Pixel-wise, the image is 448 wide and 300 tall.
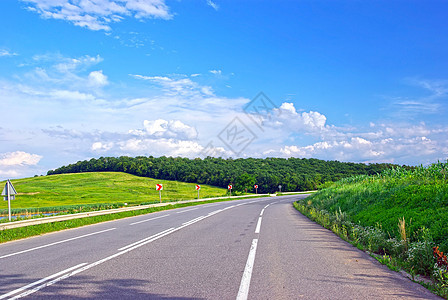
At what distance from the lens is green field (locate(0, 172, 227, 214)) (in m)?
66.2

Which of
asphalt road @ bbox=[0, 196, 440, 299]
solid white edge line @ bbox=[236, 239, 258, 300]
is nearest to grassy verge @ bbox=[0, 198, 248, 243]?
asphalt road @ bbox=[0, 196, 440, 299]

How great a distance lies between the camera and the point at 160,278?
5754mm

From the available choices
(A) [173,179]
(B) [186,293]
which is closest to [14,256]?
(B) [186,293]

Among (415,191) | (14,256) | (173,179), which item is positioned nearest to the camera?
(14,256)

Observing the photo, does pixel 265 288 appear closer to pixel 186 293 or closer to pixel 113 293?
pixel 186 293

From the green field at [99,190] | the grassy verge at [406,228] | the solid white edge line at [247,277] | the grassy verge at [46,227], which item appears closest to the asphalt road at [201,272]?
the solid white edge line at [247,277]

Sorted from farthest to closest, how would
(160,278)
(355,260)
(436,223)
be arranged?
(436,223) < (355,260) < (160,278)

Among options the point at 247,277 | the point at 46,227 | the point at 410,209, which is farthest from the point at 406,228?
the point at 46,227

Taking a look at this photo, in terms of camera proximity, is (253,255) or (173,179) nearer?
(253,255)

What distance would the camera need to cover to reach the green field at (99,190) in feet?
217

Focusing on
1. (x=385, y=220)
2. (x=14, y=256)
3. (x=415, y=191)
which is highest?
(x=415, y=191)

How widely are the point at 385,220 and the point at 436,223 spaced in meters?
2.85

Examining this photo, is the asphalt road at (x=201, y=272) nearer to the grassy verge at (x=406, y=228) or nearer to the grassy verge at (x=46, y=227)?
the grassy verge at (x=406, y=228)

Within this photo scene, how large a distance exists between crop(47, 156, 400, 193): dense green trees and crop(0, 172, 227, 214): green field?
Answer: 6.51 meters
